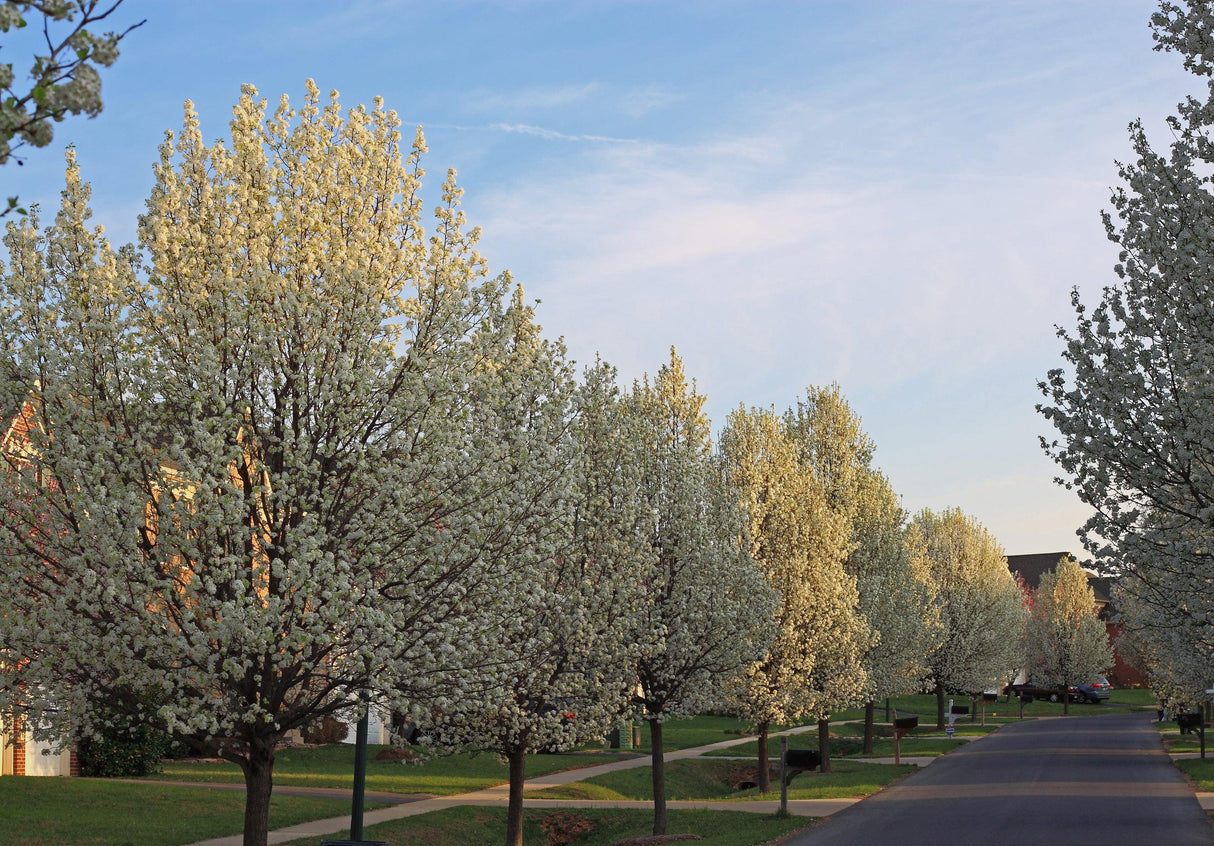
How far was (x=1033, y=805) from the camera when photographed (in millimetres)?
25906

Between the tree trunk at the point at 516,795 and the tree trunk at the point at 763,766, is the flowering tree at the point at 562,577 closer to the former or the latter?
the tree trunk at the point at 516,795

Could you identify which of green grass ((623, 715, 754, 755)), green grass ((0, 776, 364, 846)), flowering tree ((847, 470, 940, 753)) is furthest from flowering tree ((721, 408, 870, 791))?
green grass ((0, 776, 364, 846))

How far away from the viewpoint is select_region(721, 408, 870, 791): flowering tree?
2788 centimetres

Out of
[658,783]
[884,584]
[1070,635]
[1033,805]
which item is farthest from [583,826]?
[1070,635]

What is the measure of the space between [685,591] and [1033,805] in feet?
35.8

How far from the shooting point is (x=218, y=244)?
11477 millimetres

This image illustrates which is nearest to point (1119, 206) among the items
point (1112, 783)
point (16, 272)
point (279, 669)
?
point (279, 669)

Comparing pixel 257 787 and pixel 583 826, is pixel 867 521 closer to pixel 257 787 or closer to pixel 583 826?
pixel 583 826

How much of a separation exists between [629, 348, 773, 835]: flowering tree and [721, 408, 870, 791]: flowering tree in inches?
157

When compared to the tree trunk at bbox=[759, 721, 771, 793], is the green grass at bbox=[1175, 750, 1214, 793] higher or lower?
lower

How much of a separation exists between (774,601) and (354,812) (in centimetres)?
1076

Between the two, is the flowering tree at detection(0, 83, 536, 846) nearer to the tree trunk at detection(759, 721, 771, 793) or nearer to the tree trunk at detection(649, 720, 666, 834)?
the tree trunk at detection(649, 720, 666, 834)

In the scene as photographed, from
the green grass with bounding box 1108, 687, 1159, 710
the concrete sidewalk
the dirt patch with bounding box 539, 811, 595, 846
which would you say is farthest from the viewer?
Answer: the green grass with bounding box 1108, 687, 1159, 710

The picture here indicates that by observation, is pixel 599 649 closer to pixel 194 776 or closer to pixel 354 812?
pixel 354 812
